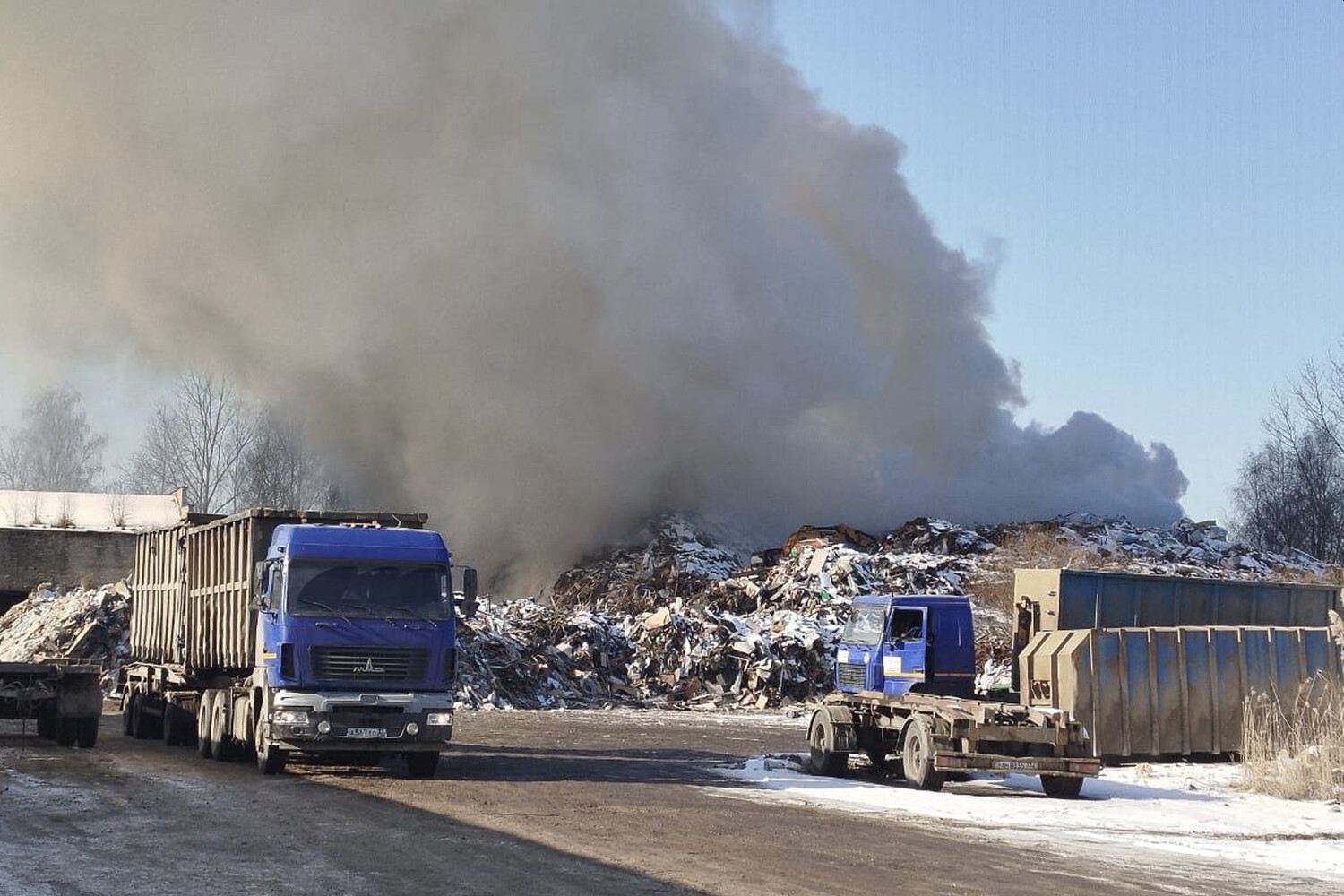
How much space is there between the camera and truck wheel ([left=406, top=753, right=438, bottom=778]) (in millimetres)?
17031

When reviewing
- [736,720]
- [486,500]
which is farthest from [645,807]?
[486,500]

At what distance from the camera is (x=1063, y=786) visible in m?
17.2

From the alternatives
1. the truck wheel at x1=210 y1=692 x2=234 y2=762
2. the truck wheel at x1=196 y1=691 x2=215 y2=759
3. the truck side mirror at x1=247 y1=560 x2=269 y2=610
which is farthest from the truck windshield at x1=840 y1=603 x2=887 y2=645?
the truck wheel at x1=196 y1=691 x2=215 y2=759

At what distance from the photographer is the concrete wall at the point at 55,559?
53.6 m

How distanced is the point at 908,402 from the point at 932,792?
44029 millimetres

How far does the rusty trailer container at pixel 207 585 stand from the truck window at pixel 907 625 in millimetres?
6874

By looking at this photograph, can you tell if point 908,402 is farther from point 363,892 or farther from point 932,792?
point 363,892

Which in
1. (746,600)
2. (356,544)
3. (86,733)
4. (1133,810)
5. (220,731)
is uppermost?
(356,544)

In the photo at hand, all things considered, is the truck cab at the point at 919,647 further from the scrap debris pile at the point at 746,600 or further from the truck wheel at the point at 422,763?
the scrap debris pile at the point at 746,600

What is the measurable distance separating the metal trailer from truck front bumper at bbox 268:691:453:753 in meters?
5.69

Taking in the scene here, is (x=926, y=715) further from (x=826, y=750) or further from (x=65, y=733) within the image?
(x=65, y=733)

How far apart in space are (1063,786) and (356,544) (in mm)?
8966

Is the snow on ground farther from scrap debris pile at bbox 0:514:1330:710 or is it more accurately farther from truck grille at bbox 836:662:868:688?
scrap debris pile at bbox 0:514:1330:710

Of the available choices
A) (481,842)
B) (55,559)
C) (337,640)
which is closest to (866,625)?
(337,640)
